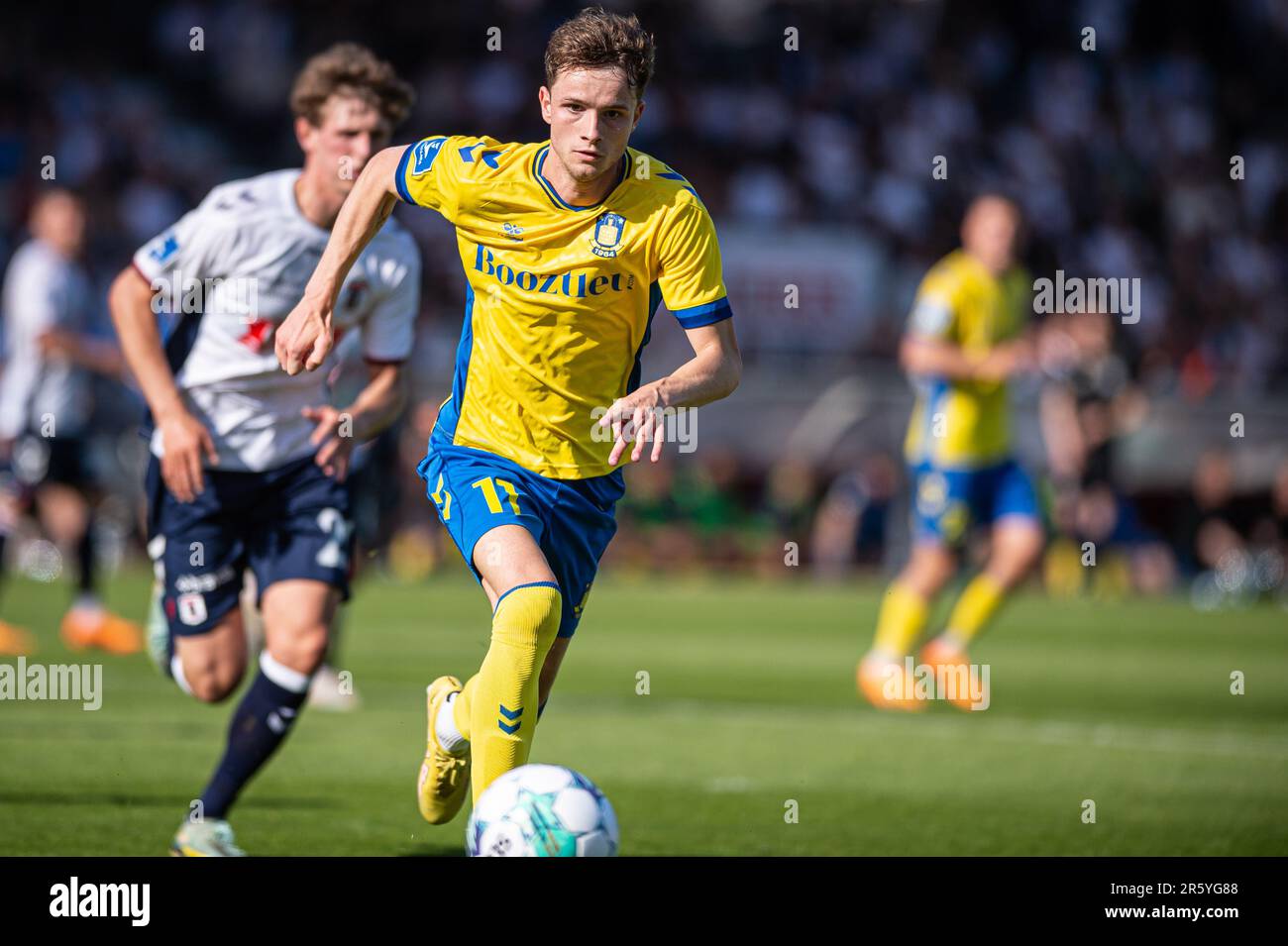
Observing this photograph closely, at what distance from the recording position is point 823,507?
76.4ft

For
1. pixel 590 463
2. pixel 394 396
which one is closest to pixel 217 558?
pixel 394 396

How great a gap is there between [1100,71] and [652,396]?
27.4 m

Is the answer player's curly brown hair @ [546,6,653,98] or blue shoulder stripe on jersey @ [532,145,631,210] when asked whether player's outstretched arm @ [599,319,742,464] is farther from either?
player's curly brown hair @ [546,6,653,98]

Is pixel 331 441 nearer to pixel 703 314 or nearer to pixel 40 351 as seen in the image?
pixel 703 314

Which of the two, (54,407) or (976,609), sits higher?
(54,407)

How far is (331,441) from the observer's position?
6105mm

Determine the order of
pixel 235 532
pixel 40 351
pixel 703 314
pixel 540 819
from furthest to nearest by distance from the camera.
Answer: pixel 40 351 → pixel 235 532 → pixel 703 314 → pixel 540 819

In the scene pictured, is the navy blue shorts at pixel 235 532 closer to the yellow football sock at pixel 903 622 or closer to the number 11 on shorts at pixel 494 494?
the number 11 on shorts at pixel 494 494

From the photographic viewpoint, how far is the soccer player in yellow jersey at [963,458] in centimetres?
1062

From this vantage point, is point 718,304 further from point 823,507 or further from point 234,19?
point 234,19

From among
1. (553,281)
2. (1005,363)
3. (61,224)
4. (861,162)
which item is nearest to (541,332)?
(553,281)

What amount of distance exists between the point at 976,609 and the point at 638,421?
6636 mm
